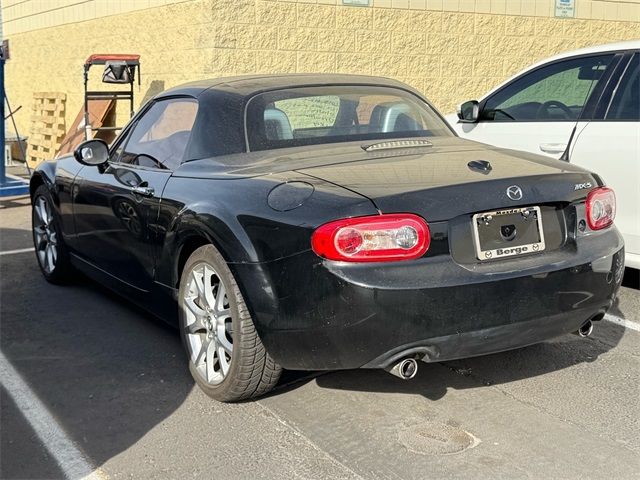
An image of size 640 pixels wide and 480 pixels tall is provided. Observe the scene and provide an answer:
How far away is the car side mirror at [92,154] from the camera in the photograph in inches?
199

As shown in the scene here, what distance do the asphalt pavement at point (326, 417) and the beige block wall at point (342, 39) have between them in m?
5.79

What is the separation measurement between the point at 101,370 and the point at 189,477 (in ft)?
4.57

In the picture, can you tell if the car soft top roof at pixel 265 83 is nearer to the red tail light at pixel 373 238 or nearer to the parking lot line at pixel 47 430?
the red tail light at pixel 373 238

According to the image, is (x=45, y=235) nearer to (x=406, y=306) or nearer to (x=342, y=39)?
(x=406, y=306)

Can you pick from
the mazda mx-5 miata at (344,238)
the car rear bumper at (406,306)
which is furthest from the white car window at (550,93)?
the car rear bumper at (406,306)

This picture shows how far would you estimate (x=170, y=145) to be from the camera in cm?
466

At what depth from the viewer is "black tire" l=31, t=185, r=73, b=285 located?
5.96 meters

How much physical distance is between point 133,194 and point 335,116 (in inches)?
47.7

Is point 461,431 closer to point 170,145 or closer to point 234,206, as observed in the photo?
point 234,206

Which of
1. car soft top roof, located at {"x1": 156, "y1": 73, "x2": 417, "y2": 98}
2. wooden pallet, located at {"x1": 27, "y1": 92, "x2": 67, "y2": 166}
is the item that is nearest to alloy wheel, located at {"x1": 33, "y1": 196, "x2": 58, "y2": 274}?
car soft top roof, located at {"x1": 156, "y1": 73, "x2": 417, "y2": 98}

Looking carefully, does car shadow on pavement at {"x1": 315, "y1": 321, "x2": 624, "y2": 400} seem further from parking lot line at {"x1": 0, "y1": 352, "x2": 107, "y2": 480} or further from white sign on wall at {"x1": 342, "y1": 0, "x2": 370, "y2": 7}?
white sign on wall at {"x1": 342, "y1": 0, "x2": 370, "y2": 7}

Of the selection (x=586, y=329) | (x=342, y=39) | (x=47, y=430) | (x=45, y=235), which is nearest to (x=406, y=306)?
(x=586, y=329)

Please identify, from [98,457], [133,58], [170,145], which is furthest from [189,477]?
[133,58]

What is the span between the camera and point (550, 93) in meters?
6.15
